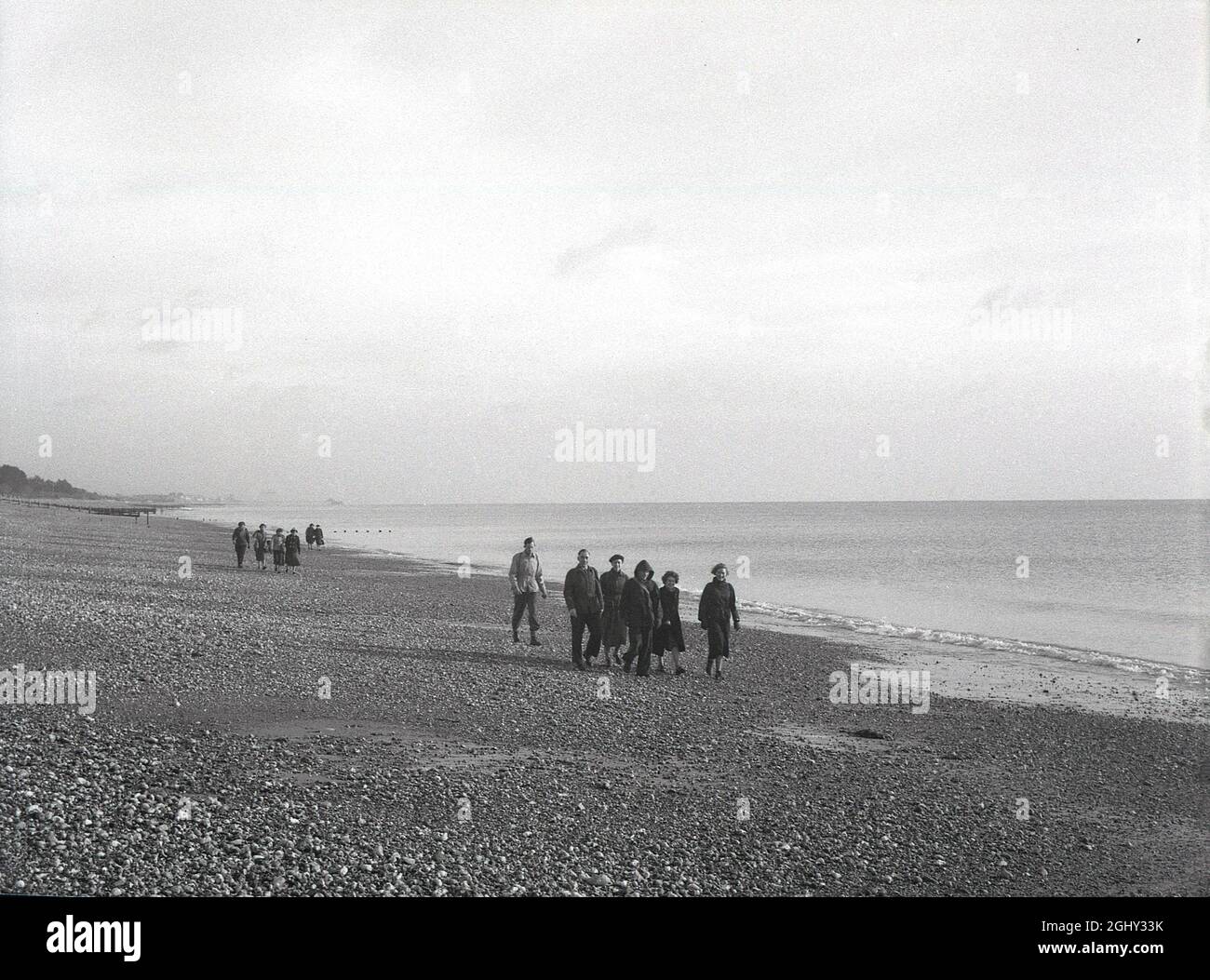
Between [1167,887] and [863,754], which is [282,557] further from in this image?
[1167,887]

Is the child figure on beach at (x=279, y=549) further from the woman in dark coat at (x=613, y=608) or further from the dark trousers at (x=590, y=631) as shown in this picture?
the woman in dark coat at (x=613, y=608)

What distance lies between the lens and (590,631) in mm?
15961

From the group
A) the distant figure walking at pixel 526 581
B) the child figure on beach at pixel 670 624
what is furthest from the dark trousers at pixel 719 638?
the distant figure walking at pixel 526 581

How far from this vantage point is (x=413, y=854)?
693 centimetres

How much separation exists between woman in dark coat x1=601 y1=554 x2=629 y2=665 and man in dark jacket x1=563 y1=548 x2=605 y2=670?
9cm

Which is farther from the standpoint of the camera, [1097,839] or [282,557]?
[282,557]

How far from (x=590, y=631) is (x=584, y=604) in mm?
580

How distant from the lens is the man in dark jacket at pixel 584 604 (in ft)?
50.9

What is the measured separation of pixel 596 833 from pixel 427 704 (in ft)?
18.1

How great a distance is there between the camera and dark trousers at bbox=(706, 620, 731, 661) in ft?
50.3

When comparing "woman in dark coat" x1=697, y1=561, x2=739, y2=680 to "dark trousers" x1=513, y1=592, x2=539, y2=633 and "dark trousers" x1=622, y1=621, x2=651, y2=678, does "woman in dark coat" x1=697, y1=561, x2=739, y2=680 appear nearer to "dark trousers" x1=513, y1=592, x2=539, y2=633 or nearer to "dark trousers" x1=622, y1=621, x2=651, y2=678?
"dark trousers" x1=622, y1=621, x2=651, y2=678
